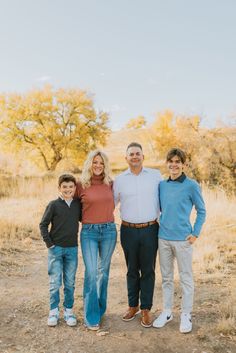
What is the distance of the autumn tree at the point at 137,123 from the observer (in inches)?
2835

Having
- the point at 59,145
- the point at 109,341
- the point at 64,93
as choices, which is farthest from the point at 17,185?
the point at 64,93

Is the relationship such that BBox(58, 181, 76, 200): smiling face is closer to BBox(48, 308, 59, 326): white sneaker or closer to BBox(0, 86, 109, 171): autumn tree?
BBox(48, 308, 59, 326): white sneaker

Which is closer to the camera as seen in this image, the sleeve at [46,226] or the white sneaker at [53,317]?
the sleeve at [46,226]

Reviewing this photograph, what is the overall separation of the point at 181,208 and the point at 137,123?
69.3 metres

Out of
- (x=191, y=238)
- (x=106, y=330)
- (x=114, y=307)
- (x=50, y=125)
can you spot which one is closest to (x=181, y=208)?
(x=191, y=238)

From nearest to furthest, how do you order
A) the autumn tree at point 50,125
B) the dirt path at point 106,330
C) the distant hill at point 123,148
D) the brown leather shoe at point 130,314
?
1. the dirt path at point 106,330
2. the brown leather shoe at point 130,314
3. the autumn tree at point 50,125
4. the distant hill at point 123,148

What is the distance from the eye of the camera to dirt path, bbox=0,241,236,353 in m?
4.12

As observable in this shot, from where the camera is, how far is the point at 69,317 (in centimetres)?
470

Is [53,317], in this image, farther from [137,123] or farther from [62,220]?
[137,123]

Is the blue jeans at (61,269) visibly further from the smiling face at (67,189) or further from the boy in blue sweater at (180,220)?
the boy in blue sweater at (180,220)

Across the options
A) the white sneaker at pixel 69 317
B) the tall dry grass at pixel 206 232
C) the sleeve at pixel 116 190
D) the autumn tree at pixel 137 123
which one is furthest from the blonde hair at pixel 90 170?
the autumn tree at pixel 137 123

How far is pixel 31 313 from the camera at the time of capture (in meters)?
5.07

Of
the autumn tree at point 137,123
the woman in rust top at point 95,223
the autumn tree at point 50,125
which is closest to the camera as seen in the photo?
the woman in rust top at point 95,223

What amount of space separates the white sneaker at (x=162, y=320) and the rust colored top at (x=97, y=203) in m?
1.26
